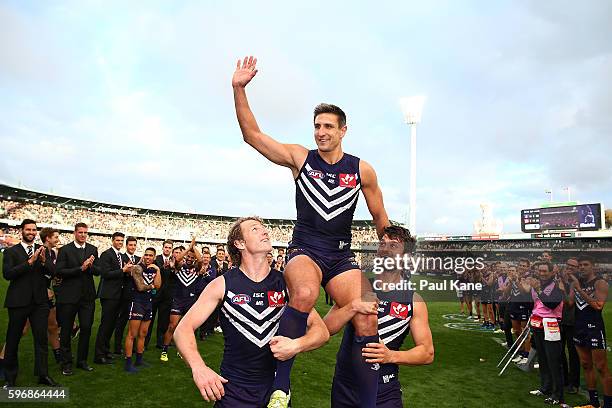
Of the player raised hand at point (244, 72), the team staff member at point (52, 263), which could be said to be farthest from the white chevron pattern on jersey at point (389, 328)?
the team staff member at point (52, 263)

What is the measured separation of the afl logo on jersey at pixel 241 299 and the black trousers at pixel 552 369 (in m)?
7.24

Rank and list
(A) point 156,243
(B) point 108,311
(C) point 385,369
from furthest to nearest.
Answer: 1. (A) point 156,243
2. (B) point 108,311
3. (C) point 385,369

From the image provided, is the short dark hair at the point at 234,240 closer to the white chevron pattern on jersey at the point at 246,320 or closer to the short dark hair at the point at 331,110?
the white chevron pattern on jersey at the point at 246,320

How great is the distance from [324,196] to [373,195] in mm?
620

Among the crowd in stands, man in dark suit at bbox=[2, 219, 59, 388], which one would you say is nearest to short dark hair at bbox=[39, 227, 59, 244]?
man in dark suit at bbox=[2, 219, 59, 388]

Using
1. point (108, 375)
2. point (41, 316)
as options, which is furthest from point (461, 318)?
point (41, 316)

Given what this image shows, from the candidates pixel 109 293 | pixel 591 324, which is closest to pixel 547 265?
pixel 591 324

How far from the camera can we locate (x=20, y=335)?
7.62m

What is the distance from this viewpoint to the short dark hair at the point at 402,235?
4.33m

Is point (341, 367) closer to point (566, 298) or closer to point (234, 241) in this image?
point (234, 241)

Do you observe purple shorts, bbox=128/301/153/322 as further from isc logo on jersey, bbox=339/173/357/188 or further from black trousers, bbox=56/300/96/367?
isc logo on jersey, bbox=339/173/357/188

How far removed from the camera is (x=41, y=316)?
7.82 metres

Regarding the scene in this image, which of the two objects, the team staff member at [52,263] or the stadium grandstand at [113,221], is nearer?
the team staff member at [52,263]

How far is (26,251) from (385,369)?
7.15 meters
